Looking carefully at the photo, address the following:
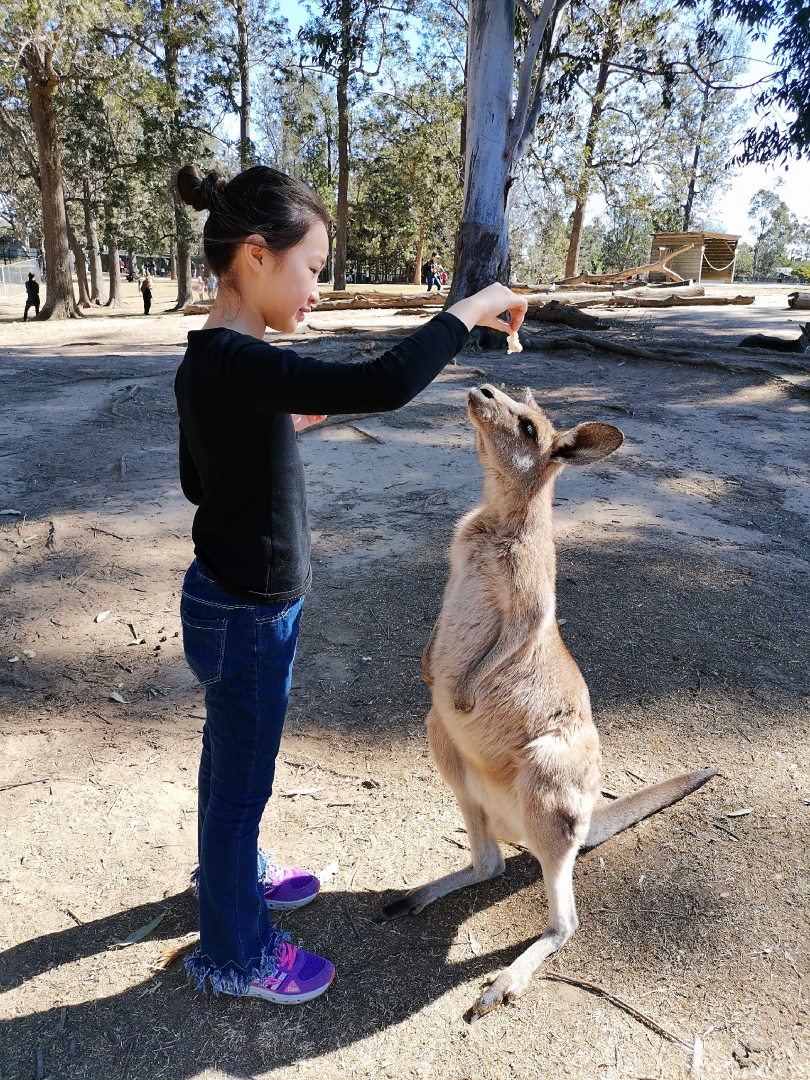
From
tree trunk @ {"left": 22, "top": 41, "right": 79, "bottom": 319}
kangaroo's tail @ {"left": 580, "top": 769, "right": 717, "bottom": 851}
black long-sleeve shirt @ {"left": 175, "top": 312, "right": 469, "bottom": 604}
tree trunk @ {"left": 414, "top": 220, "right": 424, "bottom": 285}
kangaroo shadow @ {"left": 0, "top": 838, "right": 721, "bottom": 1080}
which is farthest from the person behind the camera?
tree trunk @ {"left": 414, "top": 220, "right": 424, "bottom": 285}

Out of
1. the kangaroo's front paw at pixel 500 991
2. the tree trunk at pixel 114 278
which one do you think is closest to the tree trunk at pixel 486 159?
the kangaroo's front paw at pixel 500 991

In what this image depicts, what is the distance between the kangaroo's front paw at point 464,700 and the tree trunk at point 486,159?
8914 mm

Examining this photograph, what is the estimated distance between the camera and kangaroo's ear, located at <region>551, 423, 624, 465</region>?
6.87 ft

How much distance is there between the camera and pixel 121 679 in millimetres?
3377

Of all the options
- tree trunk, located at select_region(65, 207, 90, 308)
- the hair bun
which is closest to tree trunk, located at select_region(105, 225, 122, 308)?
tree trunk, located at select_region(65, 207, 90, 308)

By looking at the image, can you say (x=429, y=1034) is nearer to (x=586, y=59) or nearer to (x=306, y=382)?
(x=306, y=382)

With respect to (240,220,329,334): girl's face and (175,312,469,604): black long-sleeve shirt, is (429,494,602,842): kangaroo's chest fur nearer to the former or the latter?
(175,312,469,604): black long-sleeve shirt

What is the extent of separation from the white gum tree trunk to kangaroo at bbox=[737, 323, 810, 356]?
337 cm

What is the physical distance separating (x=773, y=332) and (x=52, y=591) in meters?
11.6

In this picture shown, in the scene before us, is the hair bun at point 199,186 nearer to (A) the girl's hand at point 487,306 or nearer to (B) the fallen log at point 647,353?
(A) the girl's hand at point 487,306

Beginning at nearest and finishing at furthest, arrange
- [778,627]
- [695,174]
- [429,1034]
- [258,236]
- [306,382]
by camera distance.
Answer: [306,382], [258,236], [429,1034], [778,627], [695,174]

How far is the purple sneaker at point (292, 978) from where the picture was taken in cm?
193

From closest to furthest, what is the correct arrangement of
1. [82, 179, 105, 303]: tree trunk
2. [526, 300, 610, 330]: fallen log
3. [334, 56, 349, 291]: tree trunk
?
[526, 300, 610, 330]: fallen log → [334, 56, 349, 291]: tree trunk → [82, 179, 105, 303]: tree trunk

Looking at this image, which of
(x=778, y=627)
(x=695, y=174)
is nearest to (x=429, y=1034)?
(x=778, y=627)
